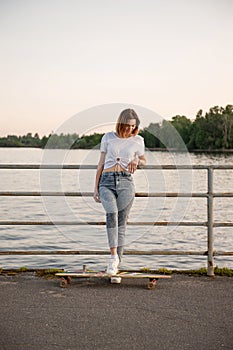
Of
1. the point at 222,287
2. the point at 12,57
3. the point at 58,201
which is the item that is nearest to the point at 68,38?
the point at 12,57

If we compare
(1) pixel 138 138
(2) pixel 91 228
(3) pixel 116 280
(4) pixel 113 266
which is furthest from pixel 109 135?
(2) pixel 91 228

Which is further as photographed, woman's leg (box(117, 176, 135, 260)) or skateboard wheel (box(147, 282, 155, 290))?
woman's leg (box(117, 176, 135, 260))

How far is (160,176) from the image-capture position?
24.3ft

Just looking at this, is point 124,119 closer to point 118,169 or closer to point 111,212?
point 118,169

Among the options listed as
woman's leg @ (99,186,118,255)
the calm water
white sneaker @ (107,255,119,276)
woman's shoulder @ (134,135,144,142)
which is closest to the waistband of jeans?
woman's leg @ (99,186,118,255)

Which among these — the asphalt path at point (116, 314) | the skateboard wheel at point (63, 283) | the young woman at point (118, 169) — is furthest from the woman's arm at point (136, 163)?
the skateboard wheel at point (63, 283)

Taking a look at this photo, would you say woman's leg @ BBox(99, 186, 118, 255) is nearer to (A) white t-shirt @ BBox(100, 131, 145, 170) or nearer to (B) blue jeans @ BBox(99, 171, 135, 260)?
(B) blue jeans @ BBox(99, 171, 135, 260)

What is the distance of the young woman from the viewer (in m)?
6.24

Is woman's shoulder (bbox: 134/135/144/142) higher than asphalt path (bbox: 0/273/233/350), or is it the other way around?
woman's shoulder (bbox: 134/135/144/142)

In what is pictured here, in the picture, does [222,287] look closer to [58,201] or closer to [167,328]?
[167,328]

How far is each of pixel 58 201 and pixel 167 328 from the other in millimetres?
2994

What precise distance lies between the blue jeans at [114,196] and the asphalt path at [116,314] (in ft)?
1.86

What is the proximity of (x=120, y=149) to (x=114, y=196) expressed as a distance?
19.5 inches

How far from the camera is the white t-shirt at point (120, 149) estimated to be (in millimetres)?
6242
